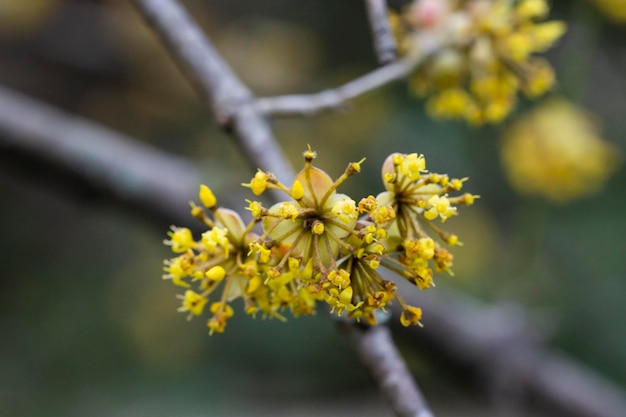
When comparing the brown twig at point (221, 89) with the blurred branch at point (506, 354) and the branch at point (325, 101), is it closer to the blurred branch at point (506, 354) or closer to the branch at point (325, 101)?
the branch at point (325, 101)

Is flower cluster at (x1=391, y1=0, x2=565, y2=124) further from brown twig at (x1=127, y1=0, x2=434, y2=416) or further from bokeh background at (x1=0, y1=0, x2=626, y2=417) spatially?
bokeh background at (x1=0, y1=0, x2=626, y2=417)

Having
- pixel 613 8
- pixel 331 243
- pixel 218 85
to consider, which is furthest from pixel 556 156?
pixel 331 243

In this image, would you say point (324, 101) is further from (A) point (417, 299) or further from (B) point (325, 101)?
(A) point (417, 299)

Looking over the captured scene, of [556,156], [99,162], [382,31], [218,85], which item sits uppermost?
[99,162]

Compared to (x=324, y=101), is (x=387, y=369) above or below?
below

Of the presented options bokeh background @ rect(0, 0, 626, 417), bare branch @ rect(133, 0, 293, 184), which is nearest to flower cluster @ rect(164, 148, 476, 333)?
bare branch @ rect(133, 0, 293, 184)

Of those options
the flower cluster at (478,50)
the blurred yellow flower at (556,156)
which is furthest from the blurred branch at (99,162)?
the blurred yellow flower at (556,156)
